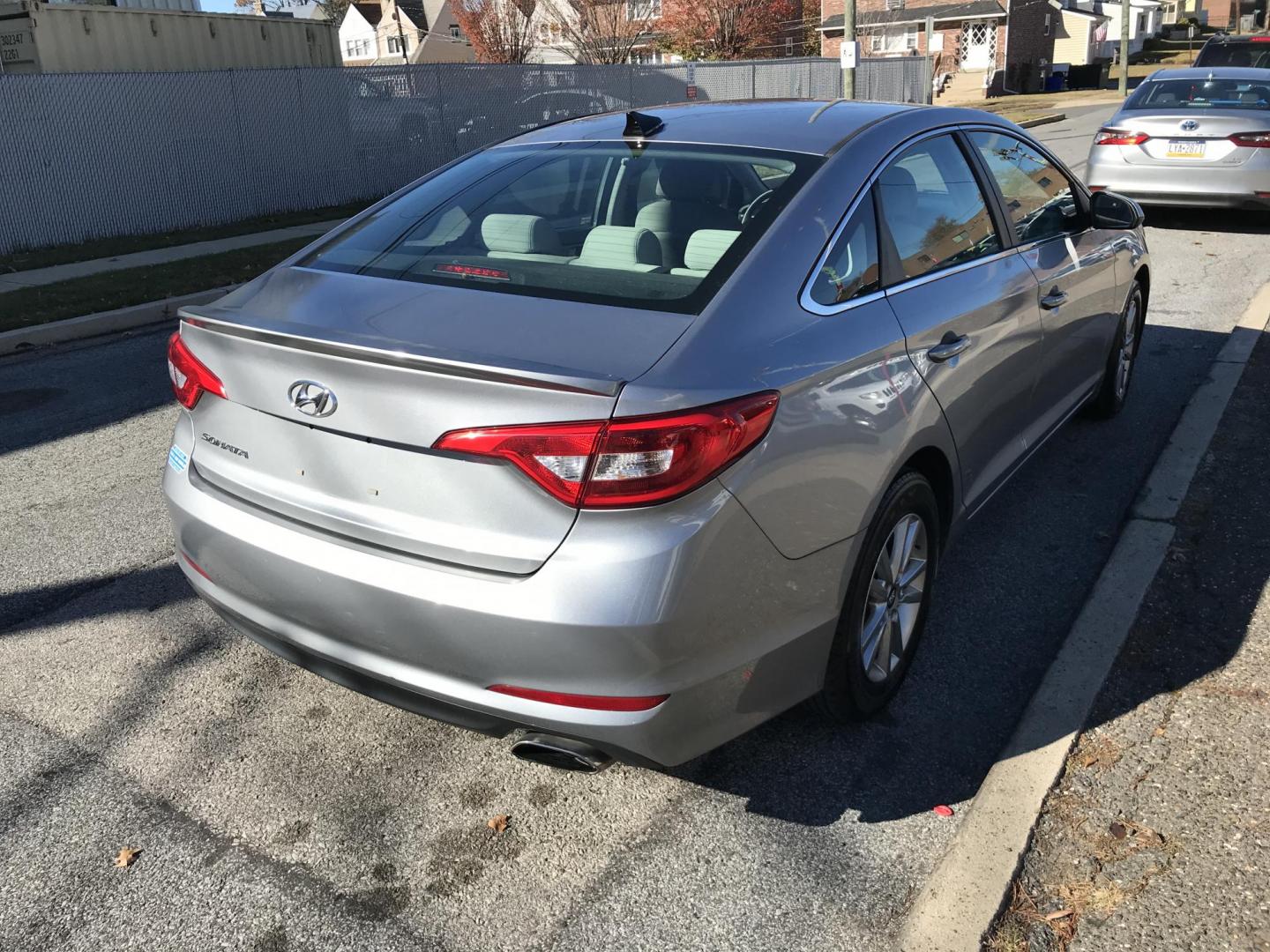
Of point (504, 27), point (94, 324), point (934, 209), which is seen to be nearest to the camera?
point (934, 209)

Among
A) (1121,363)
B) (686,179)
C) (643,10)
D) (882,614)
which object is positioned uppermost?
(643,10)

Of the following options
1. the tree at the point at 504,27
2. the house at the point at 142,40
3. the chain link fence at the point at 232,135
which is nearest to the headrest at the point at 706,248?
the chain link fence at the point at 232,135

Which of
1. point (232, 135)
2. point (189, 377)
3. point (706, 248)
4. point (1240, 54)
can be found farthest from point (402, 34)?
point (706, 248)

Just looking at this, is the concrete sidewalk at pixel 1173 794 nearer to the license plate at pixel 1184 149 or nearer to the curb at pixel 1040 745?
the curb at pixel 1040 745

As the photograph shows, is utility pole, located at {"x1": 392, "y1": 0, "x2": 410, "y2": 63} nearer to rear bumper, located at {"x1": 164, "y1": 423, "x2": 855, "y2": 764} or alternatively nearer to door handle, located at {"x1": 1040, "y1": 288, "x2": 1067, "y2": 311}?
door handle, located at {"x1": 1040, "y1": 288, "x2": 1067, "y2": 311}

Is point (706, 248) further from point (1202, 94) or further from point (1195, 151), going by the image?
point (1202, 94)

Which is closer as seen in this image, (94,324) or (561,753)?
(561,753)

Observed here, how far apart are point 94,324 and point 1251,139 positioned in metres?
10.7

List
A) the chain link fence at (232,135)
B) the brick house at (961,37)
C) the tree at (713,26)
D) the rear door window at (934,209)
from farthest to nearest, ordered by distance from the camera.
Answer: the brick house at (961,37) → the tree at (713,26) → the chain link fence at (232,135) → the rear door window at (934,209)

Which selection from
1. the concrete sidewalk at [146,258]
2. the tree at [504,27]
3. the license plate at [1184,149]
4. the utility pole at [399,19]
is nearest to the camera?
the concrete sidewalk at [146,258]

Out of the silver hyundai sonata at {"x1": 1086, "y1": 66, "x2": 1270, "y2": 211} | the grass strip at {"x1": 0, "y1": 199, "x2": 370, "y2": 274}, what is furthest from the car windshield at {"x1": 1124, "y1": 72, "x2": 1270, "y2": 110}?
the grass strip at {"x1": 0, "y1": 199, "x2": 370, "y2": 274}

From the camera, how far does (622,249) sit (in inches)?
125

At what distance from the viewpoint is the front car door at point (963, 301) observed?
3410mm

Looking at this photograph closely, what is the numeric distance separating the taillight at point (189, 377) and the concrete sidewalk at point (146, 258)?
709 cm
